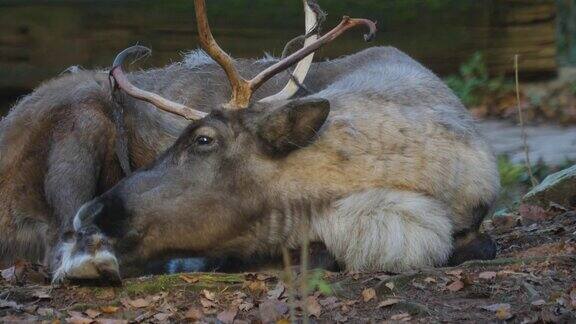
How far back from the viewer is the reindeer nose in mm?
6164

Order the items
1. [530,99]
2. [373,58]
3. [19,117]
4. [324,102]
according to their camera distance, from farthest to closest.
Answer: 1. [530,99]
2. [373,58]
3. [19,117]
4. [324,102]

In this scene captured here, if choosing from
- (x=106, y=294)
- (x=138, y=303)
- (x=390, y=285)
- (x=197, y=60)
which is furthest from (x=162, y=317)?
(x=197, y=60)

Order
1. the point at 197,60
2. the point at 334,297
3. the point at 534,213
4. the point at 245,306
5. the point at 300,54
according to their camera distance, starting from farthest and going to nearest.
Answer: the point at 197,60 < the point at 534,213 < the point at 300,54 < the point at 334,297 < the point at 245,306

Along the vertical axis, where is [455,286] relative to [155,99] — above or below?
below

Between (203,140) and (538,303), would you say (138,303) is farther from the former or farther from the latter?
(538,303)

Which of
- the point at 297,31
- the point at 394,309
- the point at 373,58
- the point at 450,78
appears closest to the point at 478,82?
the point at 450,78

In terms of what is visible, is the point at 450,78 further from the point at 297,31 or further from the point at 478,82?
the point at 297,31

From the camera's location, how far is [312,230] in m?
6.46

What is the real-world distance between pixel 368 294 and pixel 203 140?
4.48 feet

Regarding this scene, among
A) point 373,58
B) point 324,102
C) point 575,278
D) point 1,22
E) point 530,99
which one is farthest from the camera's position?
point 530,99

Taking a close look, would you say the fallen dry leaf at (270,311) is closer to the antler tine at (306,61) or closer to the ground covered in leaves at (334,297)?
the ground covered in leaves at (334,297)

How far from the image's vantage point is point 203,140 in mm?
6484

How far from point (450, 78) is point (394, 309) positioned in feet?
21.5

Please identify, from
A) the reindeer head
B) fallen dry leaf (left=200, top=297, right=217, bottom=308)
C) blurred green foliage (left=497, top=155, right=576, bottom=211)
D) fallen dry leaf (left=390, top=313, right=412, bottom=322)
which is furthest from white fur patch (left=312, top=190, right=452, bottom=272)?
blurred green foliage (left=497, top=155, right=576, bottom=211)
